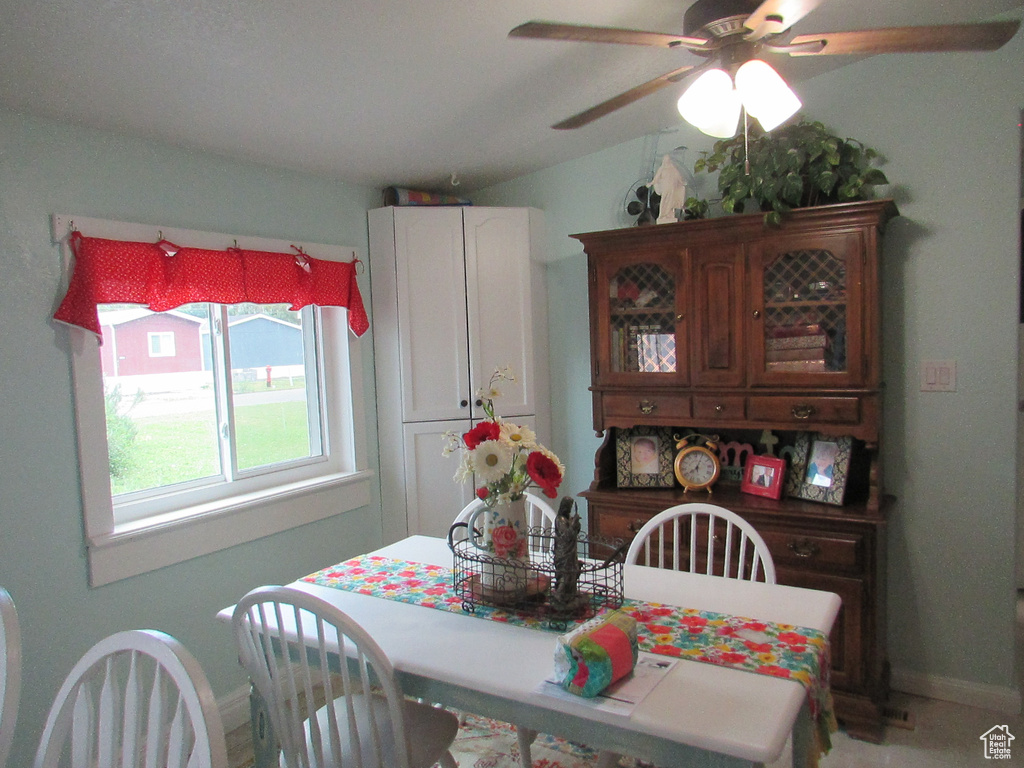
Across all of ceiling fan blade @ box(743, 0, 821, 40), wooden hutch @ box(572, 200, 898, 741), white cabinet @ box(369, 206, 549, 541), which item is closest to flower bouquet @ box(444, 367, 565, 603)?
ceiling fan blade @ box(743, 0, 821, 40)

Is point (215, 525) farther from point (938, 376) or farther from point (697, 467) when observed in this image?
point (938, 376)

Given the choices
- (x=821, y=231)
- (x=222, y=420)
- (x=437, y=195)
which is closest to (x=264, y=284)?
(x=222, y=420)

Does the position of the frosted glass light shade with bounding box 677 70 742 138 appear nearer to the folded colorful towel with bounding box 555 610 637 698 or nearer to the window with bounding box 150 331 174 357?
→ the folded colorful towel with bounding box 555 610 637 698

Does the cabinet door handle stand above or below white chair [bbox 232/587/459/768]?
above

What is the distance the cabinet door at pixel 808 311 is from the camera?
2.34 meters

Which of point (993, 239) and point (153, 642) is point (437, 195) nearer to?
point (993, 239)

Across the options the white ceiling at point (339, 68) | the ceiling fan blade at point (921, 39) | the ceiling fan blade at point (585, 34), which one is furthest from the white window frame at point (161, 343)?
the ceiling fan blade at point (921, 39)

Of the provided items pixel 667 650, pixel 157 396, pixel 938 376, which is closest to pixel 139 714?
pixel 667 650

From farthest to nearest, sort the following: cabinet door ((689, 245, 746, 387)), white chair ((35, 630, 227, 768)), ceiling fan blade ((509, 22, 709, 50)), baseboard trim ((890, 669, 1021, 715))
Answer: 1. cabinet door ((689, 245, 746, 387))
2. baseboard trim ((890, 669, 1021, 715))
3. ceiling fan blade ((509, 22, 709, 50))
4. white chair ((35, 630, 227, 768))

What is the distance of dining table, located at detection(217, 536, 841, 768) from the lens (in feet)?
3.82

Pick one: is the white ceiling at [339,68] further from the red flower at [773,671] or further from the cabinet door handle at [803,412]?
the red flower at [773,671]

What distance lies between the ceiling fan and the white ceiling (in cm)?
40

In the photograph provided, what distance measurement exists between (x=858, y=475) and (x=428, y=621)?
177cm

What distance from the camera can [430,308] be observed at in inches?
122
